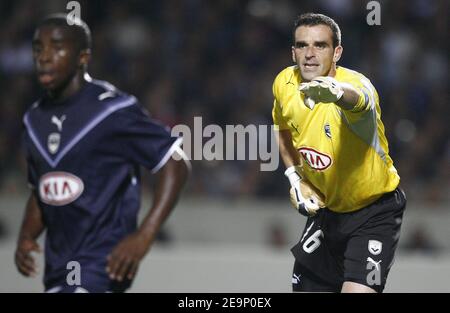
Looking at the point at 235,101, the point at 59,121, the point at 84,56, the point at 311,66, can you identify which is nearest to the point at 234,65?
the point at 235,101

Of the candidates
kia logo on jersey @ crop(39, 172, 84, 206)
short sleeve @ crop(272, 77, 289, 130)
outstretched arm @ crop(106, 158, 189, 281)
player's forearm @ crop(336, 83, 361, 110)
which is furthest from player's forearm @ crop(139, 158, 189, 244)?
player's forearm @ crop(336, 83, 361, 110)

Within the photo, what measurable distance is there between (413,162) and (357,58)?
1.08m

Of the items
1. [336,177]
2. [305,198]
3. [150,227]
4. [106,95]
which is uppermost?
[106,95]

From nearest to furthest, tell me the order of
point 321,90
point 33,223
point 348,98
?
point 321,90 < point 348,98 < point 33,223

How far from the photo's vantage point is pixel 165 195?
185 inches

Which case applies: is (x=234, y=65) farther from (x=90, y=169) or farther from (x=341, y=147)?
(x=341, y=147)

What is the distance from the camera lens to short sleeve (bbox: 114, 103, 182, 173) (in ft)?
15.7

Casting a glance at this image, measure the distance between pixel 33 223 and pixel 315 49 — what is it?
5.72 feet

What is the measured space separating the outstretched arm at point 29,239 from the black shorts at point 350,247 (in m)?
1.30

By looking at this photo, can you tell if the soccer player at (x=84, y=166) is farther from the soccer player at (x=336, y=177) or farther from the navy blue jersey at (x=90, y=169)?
the soccer player at (x=336, y=177)

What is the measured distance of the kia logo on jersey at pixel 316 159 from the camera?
14.7 feet

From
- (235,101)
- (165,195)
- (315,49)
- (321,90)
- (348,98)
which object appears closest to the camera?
(321,90)

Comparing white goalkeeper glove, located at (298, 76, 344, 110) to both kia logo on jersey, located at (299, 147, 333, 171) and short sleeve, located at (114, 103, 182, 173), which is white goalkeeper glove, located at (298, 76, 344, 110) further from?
short sleeve, located at (114, 103, 182, 173)

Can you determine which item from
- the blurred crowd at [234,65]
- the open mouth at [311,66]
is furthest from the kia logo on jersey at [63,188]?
the blurred crowd at [234,65]
